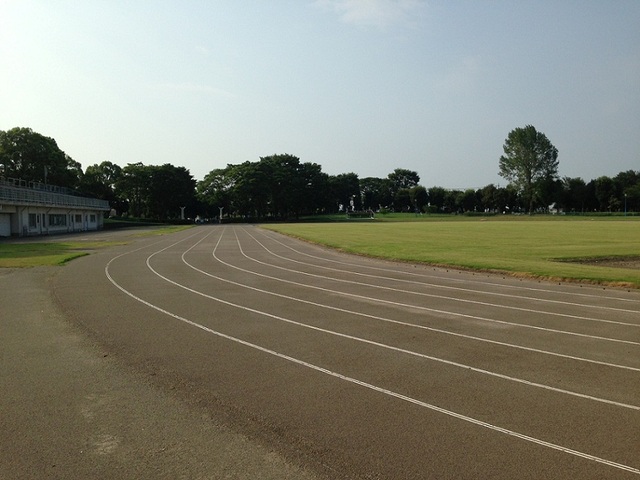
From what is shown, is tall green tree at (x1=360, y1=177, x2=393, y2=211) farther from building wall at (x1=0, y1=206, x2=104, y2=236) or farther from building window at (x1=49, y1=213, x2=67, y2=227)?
building window at (x1=49, y1=213, x2=67, y2=227)

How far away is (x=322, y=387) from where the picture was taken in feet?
21.1

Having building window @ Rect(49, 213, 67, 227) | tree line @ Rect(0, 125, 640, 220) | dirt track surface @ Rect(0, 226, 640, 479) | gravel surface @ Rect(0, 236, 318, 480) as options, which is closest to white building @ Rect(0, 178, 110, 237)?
building window @ Rect(49, 213, 67, 227)

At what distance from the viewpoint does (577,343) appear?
8.60 metres

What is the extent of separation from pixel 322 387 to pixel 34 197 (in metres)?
58.6

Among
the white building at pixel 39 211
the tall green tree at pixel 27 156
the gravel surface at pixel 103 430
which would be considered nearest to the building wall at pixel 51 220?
the white building at pixel 39 211

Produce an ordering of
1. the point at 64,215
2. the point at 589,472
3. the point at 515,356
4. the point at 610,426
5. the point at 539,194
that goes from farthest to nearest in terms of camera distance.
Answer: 1. the point at 539,194
2. the point at 64,215
3. the point at 515,356
4. the point at 610,426
5. the point at 589,472

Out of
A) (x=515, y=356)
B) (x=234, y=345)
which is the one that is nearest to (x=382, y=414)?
(x=515, y=356)

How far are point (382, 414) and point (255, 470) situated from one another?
1.71 meters

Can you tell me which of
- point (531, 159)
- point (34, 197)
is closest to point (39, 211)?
point (34, 197)

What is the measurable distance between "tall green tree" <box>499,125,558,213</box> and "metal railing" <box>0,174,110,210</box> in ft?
289

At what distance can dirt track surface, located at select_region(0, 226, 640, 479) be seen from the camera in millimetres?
4504

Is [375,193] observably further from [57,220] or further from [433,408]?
[433,408]

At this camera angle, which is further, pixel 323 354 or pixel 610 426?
pixel 323 354

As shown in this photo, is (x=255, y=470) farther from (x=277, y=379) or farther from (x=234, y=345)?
(x=234, y=345)
